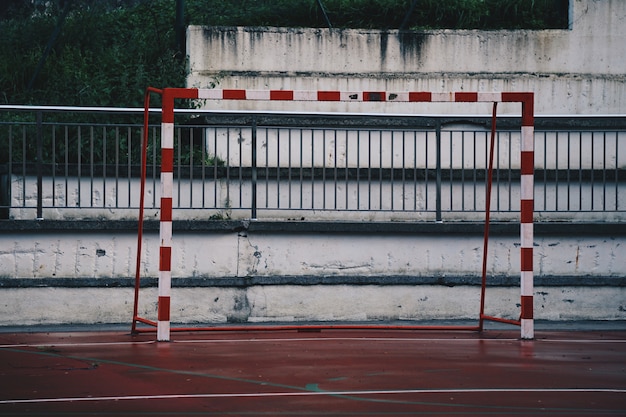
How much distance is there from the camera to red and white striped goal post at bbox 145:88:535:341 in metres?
9.98

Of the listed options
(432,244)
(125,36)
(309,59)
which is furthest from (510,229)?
(125,36)

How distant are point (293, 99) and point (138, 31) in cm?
983

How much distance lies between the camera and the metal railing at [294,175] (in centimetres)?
1228

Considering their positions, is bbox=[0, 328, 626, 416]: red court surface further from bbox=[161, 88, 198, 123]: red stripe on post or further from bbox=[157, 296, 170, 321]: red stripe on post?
bbox=[161, 88, 198, 123]: red stripe on post

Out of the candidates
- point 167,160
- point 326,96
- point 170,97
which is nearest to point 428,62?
point 326,96

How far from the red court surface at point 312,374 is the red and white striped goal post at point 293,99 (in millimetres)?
379

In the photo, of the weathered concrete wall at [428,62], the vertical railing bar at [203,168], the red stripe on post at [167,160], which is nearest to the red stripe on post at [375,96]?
the red stripe on post at [167,160]

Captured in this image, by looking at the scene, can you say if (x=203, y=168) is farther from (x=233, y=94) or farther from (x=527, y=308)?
(x=527, y=308)

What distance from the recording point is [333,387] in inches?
285

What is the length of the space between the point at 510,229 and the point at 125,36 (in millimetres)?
9545

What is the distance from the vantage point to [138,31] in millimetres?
19125

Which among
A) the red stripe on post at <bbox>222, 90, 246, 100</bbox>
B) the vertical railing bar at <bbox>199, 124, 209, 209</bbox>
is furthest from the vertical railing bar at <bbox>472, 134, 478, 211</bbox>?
the red stripe on post at <bbox>222, 90, 246, 100</bbox>

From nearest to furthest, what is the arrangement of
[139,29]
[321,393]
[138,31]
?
1. [321,393]
2. [138,31]
3. [139,29]

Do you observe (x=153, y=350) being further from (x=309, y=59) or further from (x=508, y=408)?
(x=309, y=59)
